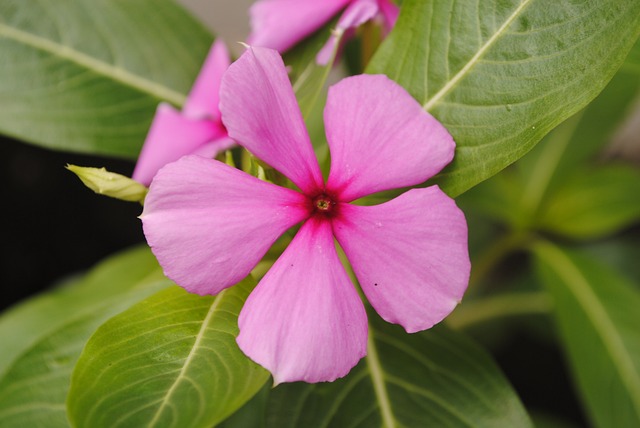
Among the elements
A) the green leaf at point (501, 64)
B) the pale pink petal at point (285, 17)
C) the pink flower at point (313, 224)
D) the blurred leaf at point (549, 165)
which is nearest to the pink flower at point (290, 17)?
the pale pink petal at point (285, 17)

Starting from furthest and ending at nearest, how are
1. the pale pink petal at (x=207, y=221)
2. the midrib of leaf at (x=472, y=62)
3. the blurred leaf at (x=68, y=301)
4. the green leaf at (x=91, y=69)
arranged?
the blurred leaf at (x=68, y=301) → the green leaf at (x=91, y=69) → the midrib of leaf at (x=472, y=62) → the pale pink petal at (x=207, y=221)

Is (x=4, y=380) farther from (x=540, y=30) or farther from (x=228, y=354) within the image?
(x=540, y=30)

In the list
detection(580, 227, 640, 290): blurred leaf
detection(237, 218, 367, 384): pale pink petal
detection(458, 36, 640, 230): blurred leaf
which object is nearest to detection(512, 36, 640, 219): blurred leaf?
detection(458, 36, 640, 230): blurred leaf

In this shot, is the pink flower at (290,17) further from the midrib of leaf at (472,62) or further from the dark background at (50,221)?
the dark background at (50,221)

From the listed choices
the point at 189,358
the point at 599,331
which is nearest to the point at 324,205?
the point at 189,358

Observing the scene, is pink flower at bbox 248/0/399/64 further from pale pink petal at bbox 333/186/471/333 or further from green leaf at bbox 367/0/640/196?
pale pink petal at bbox 333/186/471/333
